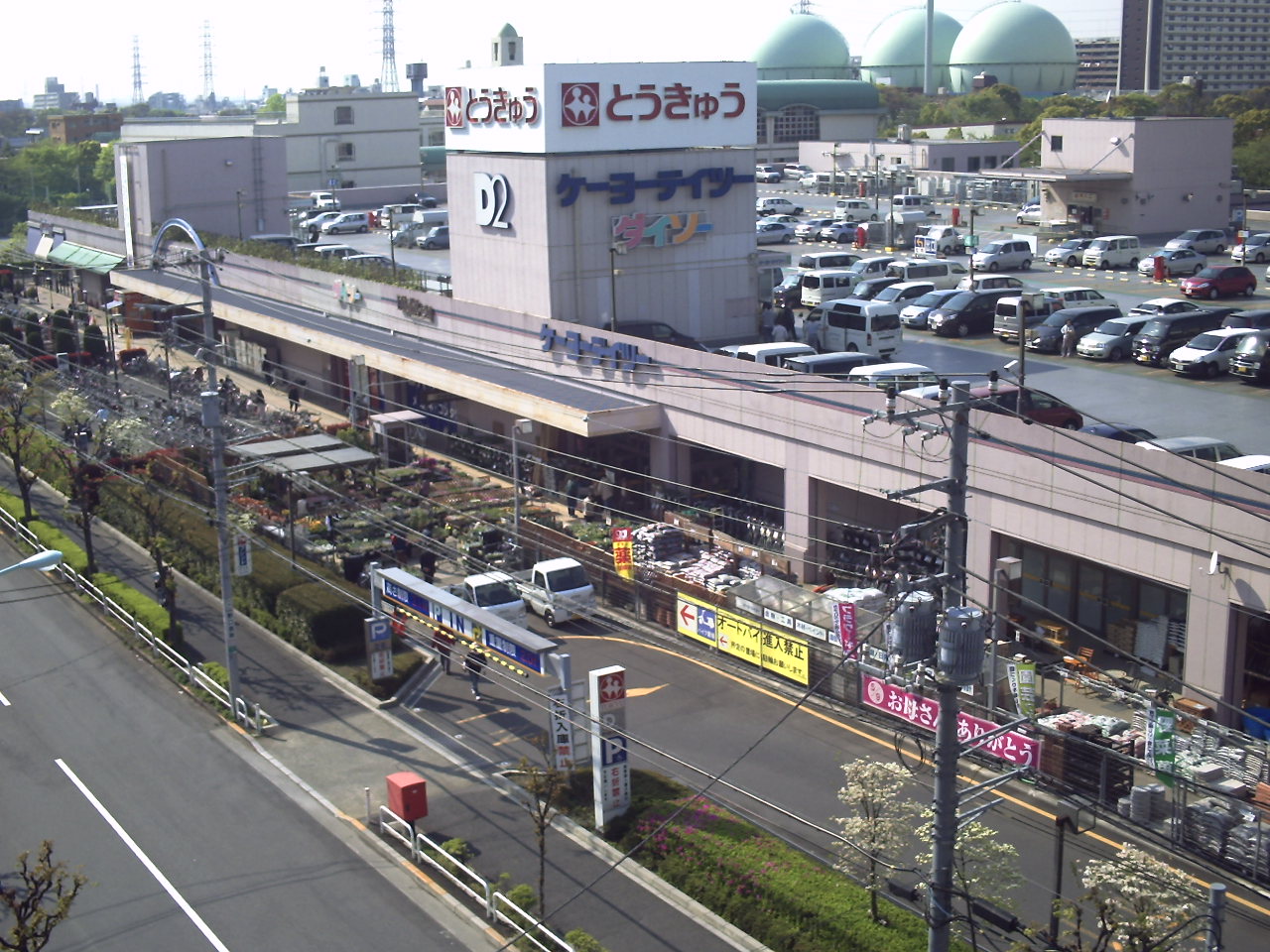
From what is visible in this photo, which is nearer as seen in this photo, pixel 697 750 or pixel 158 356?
pixel 697 750

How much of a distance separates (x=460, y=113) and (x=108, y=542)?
1501cm

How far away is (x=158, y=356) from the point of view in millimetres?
49844

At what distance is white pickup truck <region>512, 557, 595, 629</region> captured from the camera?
24.3 meters

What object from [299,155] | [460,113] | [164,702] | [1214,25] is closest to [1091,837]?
[164,702]

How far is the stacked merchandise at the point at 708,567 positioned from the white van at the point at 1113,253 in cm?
2916

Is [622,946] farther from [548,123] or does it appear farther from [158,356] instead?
[158,356]

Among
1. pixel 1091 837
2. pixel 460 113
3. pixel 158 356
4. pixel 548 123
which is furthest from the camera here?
pixel 158 356

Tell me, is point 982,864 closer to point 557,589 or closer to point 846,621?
point 846,621

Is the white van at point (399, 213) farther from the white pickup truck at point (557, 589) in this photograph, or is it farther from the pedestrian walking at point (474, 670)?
the pedestrian walking at point (474, 670)

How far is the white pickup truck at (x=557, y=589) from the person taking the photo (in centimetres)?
2427

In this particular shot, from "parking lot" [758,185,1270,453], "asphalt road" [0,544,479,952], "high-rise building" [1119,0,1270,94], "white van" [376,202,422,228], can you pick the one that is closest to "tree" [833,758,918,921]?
"asphalt road" [0,544,479,952]

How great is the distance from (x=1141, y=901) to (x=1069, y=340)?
25919 mm

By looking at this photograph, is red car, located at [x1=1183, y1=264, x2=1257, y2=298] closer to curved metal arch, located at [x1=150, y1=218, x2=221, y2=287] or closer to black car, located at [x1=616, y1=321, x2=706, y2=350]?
black car, located at [x1=616, y1=321, x2=706, y2=350]

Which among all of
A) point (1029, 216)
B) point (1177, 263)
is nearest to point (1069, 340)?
point (1177, 263)
